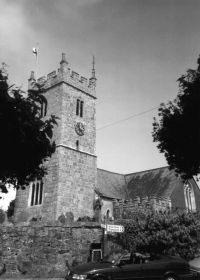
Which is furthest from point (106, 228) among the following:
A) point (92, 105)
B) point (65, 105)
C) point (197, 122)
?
point (92, 105)

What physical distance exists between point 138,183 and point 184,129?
82.3 feet

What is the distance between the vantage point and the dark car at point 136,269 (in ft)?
42.5

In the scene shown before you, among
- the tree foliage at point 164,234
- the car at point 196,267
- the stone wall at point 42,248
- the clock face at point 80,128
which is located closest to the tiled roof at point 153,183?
the clock face at point 80,128

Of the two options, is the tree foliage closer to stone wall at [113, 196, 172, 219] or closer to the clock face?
stone wall at [113, 196, 172, 219]

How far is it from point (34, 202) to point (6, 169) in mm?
19501

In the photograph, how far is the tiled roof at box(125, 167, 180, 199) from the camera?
3747 centimetres

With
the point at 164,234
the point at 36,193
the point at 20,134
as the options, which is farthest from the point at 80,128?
the point at 20,134

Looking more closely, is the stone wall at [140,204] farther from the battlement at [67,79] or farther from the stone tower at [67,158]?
the battlement at [67,79]

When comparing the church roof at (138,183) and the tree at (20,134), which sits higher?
the church roof at (138,183)

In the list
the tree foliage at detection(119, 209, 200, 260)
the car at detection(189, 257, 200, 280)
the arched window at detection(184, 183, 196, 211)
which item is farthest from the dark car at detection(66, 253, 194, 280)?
the arched window at detection(184, 183, 196, 211)

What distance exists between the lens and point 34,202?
110 feet

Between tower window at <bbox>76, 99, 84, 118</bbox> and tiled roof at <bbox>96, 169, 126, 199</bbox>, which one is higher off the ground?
tower window at <bbox>76, 99, 84, 118</bbox>

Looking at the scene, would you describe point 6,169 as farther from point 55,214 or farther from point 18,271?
point 55,214

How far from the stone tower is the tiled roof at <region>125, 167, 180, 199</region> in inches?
277
